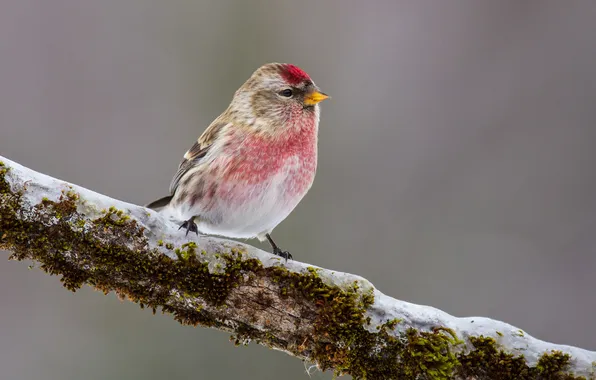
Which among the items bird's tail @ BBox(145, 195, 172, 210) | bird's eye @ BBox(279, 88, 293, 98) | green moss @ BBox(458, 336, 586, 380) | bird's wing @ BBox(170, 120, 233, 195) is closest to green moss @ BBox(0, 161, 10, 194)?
bird's wing @ BBox(170, 120, 233, 195)

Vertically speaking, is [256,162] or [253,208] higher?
[256,162]

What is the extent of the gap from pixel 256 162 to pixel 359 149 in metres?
3.90

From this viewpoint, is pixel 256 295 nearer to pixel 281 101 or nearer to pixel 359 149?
pixel 281 101

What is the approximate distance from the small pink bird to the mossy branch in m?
0.66

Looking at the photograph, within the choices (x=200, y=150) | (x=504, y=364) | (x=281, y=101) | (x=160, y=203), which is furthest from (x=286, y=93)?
(x=504, y=364)

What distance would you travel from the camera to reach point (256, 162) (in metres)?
3.67

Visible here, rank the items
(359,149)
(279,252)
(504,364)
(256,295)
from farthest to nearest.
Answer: (359,149)
(279,252)
(256,295)
(504,364)

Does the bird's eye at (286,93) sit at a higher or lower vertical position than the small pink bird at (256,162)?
higher

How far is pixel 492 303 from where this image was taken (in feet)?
20.9

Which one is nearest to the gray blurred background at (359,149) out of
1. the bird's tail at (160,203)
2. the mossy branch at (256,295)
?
the bird's tail at (160,203)

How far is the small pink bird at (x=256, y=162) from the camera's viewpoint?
144 inches

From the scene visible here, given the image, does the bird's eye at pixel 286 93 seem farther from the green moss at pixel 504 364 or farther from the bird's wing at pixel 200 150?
the green moss at pixel 504 364

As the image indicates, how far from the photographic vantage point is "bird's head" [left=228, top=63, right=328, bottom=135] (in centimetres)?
383

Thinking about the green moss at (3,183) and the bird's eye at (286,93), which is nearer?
the green moss at (3,183)
